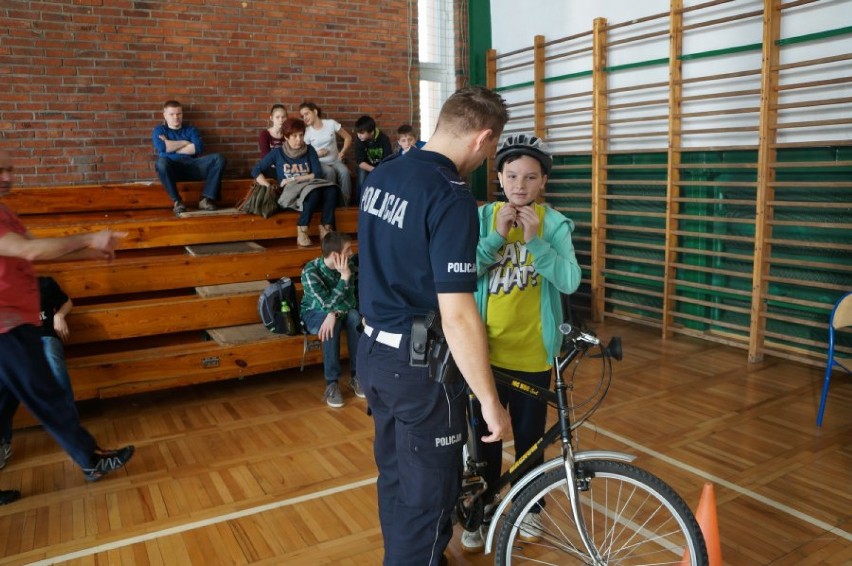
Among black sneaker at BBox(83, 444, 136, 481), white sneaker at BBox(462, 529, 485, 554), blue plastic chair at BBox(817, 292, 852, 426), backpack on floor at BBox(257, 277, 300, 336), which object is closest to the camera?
white sneaker at BBox(462, 529, 485, 554)

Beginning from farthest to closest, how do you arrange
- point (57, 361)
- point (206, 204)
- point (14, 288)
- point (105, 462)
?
1. point (206, 204)
2. point (57, 361)
3. point (105, 462)
4. point (14, 288)

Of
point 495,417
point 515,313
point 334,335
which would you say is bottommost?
point 334,335

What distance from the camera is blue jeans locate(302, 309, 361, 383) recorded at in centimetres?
464

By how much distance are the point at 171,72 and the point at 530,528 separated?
20.1ft

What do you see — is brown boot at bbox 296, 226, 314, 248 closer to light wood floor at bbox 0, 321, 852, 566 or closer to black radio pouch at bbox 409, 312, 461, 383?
light wood floor at bbox 0, 321, 852, 566

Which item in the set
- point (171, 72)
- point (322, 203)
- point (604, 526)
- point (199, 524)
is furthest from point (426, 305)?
point (171, 72)

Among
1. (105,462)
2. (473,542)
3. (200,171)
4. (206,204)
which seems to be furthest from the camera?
(200,171)

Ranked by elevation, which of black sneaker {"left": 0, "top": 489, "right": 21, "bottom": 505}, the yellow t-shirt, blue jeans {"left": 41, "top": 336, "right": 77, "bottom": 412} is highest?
the yellow t-shirt

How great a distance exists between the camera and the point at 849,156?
475 centimetres

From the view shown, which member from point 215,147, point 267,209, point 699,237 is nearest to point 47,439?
point 267,209

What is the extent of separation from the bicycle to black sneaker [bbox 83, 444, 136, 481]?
1912mm

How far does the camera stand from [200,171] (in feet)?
21.5

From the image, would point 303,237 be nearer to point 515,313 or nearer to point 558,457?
point 515,313


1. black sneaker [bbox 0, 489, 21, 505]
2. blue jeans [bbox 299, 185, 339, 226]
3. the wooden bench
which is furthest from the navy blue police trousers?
blue jeans [bbox 299, 185, 339, 226]
